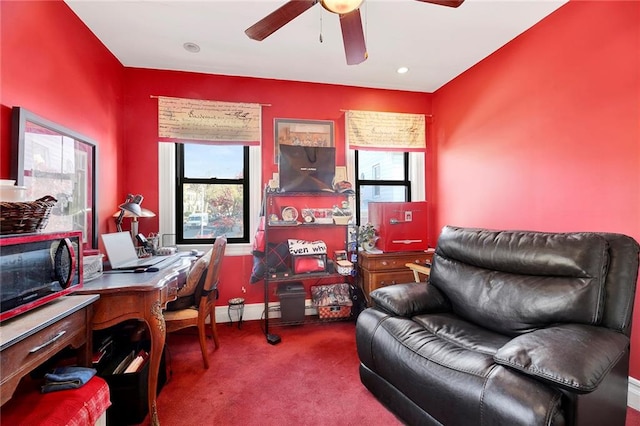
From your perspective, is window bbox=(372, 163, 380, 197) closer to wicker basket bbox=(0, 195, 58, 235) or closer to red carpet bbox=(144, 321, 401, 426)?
red carpet bbox=(144, 321, 401, 426)

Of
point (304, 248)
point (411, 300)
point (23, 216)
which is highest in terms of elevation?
point (23, 216)

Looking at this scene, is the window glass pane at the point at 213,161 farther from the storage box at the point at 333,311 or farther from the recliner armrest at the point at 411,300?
the recliner armrest at the point at 411,300

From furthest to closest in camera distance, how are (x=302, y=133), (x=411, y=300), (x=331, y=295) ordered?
(x=302, y=133) < (x=331, y=295) < (x=411, y=300)

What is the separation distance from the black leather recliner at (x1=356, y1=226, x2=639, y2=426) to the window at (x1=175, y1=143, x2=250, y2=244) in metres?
1.89

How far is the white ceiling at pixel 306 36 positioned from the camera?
1.99m

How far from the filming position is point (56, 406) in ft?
3.51

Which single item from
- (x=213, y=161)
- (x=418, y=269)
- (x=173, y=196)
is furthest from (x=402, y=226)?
(x=173, y=196)

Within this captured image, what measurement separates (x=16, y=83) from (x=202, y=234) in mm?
1840

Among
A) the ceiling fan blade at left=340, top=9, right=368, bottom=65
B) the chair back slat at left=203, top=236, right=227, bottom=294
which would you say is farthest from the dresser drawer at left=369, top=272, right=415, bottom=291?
the ceiling fan blade at left=340, top=9, right=368, bottom=65

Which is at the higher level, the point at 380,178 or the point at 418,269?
the point at 380,178

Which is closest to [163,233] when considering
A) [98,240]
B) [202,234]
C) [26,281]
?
[202,234]

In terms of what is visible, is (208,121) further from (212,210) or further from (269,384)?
(269,384)

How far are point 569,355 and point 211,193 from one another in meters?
3.04

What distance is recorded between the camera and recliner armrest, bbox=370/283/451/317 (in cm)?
182
